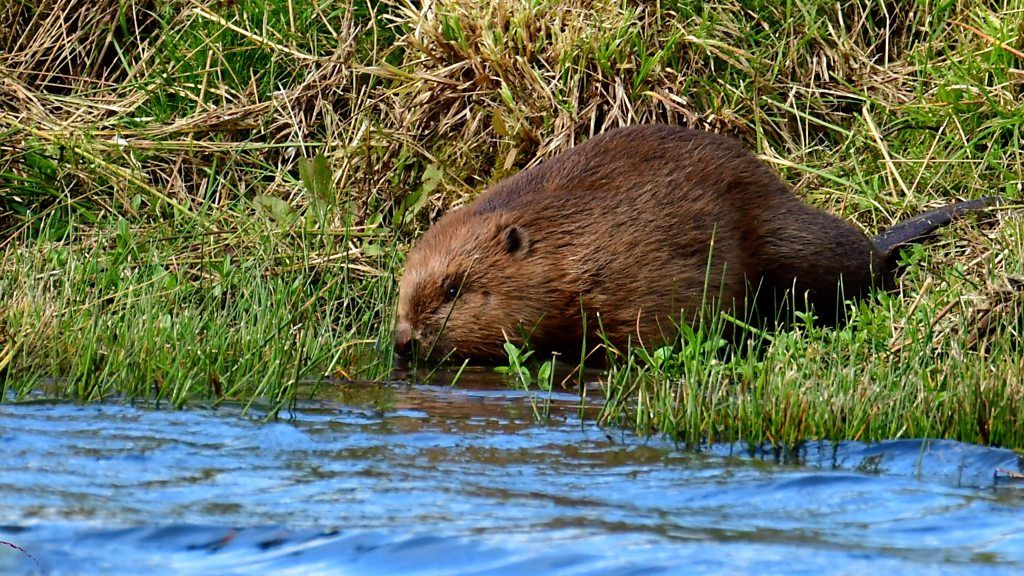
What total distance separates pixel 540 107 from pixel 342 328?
190cm

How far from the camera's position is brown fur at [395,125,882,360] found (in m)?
5.79

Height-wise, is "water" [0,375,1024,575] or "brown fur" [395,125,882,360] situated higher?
"brown fur" [395,125,882,360]

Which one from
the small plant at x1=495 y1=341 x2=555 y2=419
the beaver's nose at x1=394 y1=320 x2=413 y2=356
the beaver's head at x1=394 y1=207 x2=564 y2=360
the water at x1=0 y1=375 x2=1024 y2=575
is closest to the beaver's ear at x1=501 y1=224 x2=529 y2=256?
the beaver's head at x1=394 y1=207 x2=564 y2=360

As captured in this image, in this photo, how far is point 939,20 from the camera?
7.57 meters

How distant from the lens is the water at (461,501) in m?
2.77

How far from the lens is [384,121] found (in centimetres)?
753

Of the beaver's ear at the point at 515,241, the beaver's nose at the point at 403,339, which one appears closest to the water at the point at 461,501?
the beaver's nose at the point at 403,339

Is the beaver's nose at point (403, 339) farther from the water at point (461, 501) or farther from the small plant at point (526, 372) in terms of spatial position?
the water at point (461, 501)

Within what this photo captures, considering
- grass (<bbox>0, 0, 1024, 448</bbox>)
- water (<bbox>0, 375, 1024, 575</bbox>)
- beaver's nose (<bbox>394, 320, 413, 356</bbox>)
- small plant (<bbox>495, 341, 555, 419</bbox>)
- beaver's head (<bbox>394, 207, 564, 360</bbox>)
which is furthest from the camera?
grass (<bbox>0, 0, 1024, 448</bbox>)

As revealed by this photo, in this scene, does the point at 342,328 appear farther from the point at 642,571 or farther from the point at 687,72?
the point at 642,571

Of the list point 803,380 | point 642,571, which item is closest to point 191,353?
point 803,380

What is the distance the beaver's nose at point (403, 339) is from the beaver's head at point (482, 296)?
2 cm

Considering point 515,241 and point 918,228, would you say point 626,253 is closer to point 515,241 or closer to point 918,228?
point 515,241

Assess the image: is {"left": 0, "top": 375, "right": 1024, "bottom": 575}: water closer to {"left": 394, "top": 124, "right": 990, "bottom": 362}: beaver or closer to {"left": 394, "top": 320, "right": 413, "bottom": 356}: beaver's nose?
{"left": 394, "top": 320, "right": 413, "bottom": 356}: beaver's nose
